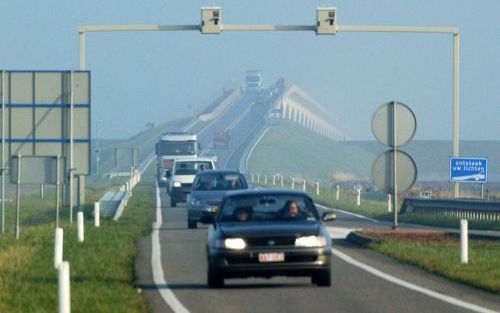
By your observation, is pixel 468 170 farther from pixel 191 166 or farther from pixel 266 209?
pixel 266 209

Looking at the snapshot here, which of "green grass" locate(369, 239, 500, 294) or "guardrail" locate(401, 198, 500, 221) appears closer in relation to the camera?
"green grass" locate(369, 239, 500, 294)

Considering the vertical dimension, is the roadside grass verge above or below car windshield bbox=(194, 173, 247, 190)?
below

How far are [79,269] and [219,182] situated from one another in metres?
15.9

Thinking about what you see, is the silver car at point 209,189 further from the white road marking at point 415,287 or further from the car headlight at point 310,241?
the car headlight at point 310,241

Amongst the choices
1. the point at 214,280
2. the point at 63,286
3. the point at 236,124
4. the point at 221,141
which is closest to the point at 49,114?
the point at 214,280

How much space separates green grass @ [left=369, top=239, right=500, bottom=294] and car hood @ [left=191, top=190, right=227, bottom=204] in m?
8.72

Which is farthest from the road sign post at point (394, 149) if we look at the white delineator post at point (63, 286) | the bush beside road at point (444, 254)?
the white delineator post at point (63, 286)

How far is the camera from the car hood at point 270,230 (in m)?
19.5

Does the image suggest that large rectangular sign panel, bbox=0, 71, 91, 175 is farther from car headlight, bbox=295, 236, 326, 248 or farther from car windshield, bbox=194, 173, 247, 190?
car headlight, bbox=295, 236, 326, 248

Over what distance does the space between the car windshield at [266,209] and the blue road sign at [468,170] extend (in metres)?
26.9

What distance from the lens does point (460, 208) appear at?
44.5 m

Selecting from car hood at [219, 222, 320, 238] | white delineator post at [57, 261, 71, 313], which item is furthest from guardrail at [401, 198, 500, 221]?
white delineator post at [57, 261, 71, 313]

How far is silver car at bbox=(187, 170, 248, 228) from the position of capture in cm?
3675

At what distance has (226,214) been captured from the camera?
20484mm
